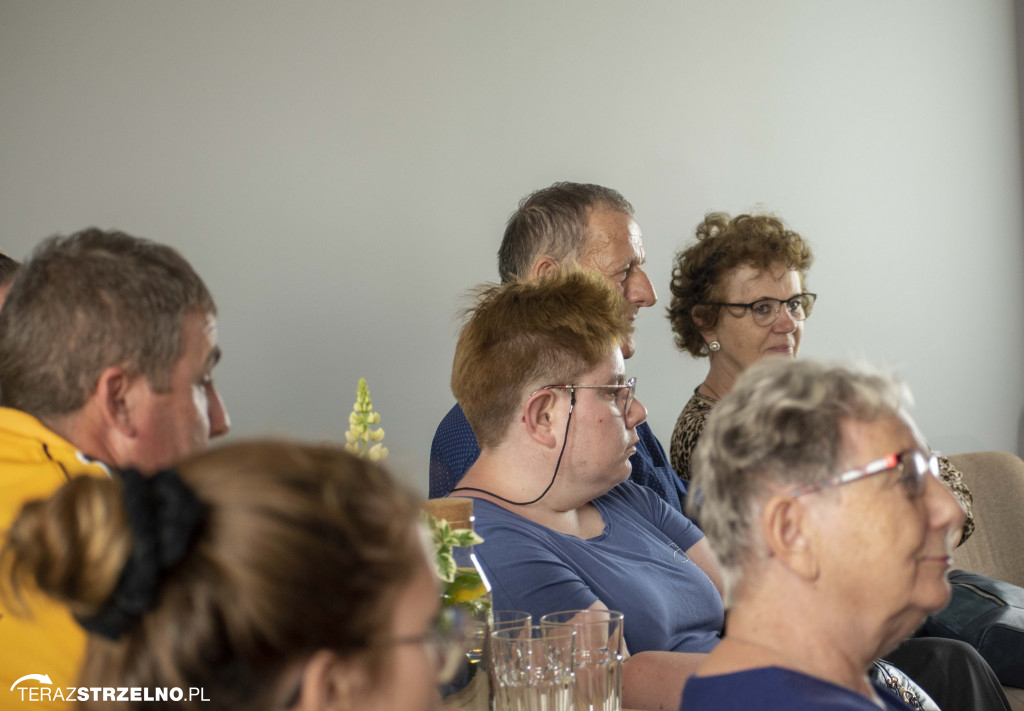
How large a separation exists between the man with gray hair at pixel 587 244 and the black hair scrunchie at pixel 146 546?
69.2 inches

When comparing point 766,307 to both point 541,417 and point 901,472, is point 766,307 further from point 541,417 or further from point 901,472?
point 901,472

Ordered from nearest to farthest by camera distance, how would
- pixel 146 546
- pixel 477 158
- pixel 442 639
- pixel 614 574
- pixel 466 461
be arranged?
1. pixel 146 546
2. pixel 442 639
3. pixel 614 574
4. pixel 466 461
5. pixel 477 158

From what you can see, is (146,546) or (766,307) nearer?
(146,546)

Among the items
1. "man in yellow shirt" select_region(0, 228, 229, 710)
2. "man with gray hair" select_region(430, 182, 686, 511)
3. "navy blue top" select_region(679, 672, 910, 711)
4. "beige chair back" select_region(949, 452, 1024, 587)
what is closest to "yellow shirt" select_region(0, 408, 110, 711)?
"man in yellow shirt" select_region(0, 228, 229, 710)

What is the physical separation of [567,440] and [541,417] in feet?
0.21

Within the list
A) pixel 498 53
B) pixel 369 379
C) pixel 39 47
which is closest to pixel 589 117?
pixel 498 53

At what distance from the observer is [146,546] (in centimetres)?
65

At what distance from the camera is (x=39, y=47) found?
2035 mm

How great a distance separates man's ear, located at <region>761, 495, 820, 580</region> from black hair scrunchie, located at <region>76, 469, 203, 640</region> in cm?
65

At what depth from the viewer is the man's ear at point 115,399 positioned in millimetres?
1157

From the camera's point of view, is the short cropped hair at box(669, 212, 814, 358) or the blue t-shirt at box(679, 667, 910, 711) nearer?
the blue t-shirt at box(679, 667, 910, 711)

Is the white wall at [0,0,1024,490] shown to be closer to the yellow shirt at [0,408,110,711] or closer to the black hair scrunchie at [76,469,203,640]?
the black hair scrunchie at [76,469,203,640]

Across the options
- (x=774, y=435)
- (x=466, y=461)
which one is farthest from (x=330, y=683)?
(x=466, y=461)

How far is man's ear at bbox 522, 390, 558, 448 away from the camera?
5.68 feet
